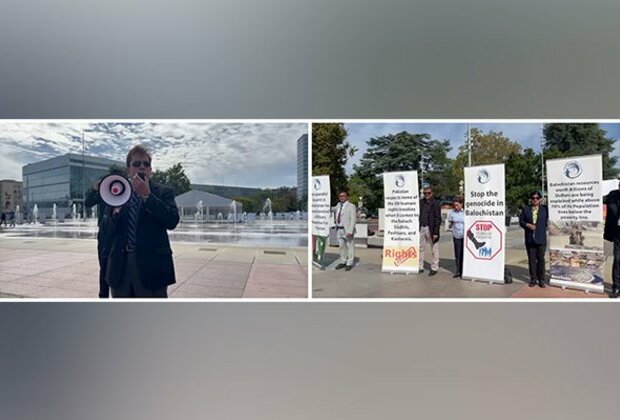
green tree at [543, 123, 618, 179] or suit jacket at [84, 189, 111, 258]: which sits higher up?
green tree at [543, 123, 618, 179]

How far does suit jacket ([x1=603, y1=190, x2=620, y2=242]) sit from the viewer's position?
118 inches

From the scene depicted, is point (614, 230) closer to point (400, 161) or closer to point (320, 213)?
point (400, 161)

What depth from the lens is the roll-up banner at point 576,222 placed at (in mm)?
3023

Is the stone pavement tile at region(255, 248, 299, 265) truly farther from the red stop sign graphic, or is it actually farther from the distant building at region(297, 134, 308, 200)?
the red stop sign graphic

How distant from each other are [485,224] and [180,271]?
265 cm

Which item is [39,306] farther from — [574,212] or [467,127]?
[574,212]

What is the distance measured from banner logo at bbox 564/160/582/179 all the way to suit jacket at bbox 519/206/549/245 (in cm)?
33

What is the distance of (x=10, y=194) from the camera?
9.68ft

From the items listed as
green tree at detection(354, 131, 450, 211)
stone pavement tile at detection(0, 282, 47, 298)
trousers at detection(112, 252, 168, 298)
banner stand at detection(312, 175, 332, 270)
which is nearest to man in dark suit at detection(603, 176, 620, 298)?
green tree at detection(354, 131, 450, 211)

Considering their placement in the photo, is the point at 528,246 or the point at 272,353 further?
the point at 528,246

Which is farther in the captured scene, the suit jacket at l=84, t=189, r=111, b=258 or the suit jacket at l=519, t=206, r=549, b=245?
the suit jacket at l=519, t=206, r=549, b=245
